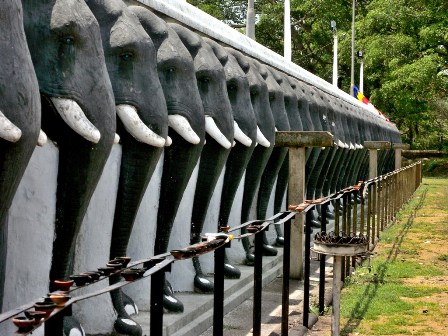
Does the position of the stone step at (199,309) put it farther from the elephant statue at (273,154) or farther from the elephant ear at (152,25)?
the elephant ear at (152,25)

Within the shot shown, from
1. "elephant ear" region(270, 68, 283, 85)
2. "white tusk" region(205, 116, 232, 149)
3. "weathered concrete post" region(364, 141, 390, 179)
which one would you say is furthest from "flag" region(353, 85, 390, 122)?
"white tusk" region(205, 116, 232, 149)

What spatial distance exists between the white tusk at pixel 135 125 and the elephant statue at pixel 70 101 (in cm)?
Answer: 74

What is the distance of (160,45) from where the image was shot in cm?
688

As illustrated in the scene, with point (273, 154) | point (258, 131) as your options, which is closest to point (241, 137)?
point (258, 131)

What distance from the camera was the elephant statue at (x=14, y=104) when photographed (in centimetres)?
374

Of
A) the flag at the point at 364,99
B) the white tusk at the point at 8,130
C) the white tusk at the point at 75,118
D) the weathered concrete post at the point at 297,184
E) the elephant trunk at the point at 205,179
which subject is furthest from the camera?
the flag at the point at 364,99

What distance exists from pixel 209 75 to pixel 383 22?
22162mm

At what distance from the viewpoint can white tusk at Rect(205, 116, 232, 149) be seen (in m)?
7.72

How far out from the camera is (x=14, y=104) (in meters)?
3.78

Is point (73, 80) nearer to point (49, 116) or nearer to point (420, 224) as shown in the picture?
point (49, 116)

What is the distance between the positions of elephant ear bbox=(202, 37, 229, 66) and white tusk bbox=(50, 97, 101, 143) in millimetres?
4126

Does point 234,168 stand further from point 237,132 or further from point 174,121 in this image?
point 174,121


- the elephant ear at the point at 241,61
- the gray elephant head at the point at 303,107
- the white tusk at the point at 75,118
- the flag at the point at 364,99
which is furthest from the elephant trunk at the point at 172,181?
the flag at the point at 364,99

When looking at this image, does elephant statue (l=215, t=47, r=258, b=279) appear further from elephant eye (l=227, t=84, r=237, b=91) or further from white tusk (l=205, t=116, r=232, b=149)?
white tusk (l=205, t=116, r=232, b=149)
